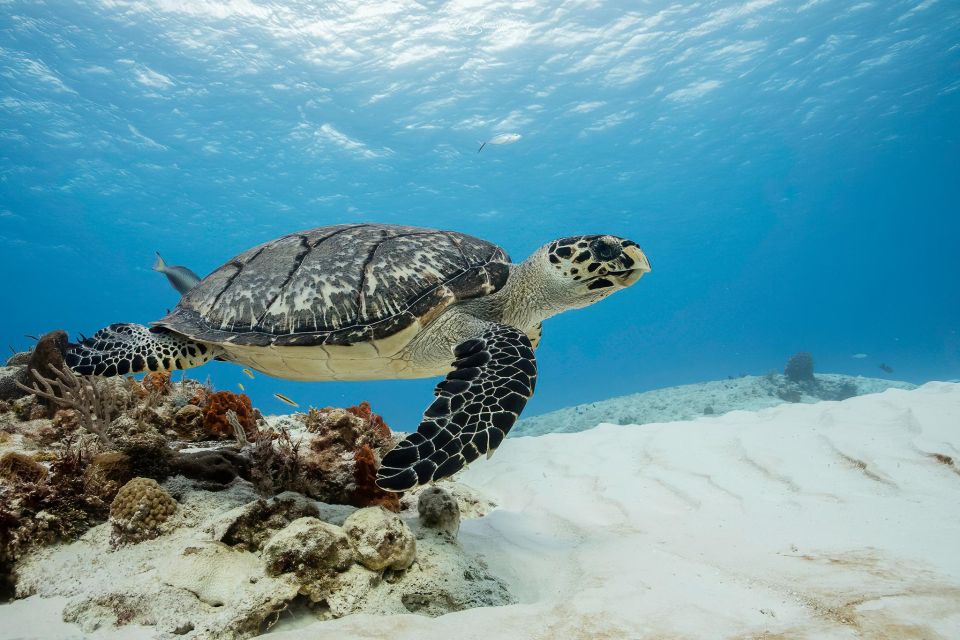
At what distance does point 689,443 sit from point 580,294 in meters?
2.46

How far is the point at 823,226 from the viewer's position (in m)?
81.1

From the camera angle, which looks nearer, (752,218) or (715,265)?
(752,218)

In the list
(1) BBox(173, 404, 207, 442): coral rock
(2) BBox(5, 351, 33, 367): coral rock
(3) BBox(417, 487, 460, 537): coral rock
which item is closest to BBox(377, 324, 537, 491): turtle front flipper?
(3) BBox(417, 487, 460, 537): coral rock

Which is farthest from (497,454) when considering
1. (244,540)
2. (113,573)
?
(113,573)

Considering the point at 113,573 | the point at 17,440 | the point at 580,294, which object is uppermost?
the point at 580,294

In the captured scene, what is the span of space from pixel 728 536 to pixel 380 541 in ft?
7.96

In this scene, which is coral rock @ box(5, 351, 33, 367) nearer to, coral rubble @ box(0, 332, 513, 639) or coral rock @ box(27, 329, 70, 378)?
coral rock @ box(27, 329, 70, 378)

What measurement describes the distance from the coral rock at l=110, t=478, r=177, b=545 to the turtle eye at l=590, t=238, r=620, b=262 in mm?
3865

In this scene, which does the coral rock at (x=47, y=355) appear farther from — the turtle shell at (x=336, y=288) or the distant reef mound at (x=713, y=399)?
the distant reef mound at (x=713, y=399)

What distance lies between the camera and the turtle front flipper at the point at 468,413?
2.41m

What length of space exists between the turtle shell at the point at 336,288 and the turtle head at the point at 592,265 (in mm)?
565

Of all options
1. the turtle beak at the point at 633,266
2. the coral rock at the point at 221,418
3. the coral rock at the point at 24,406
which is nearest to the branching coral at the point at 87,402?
the coral rock at the point at 221,418

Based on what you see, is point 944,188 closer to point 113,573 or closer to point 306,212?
point 306,212

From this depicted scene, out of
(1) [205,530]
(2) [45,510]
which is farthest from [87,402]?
(1) [205,530]
